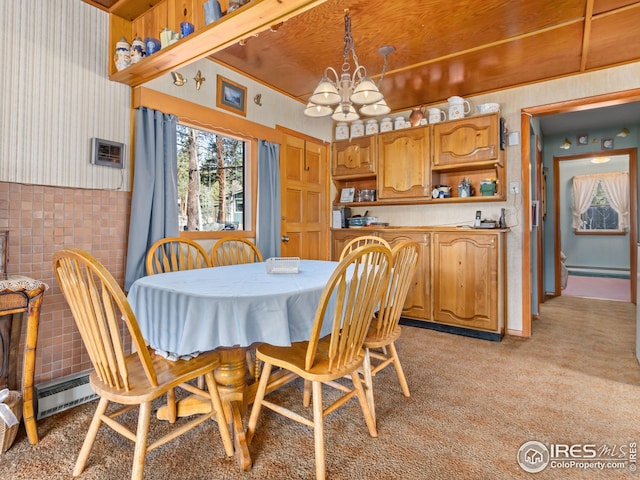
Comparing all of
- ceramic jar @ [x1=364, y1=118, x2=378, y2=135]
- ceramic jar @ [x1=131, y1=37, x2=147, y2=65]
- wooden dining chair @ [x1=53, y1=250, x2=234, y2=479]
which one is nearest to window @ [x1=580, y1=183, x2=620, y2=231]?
ceramic jar @ [x1=364, y1=118, x2=378, y2=135]

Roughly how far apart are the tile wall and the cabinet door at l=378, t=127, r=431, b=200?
104 inches

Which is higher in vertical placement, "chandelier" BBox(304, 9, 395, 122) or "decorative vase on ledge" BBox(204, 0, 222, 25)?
"decorative vase on ledge" BBox(204, 0, 222, 25)

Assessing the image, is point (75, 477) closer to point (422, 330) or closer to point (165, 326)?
point (165, 326)

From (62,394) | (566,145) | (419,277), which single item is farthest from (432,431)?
(566,145)

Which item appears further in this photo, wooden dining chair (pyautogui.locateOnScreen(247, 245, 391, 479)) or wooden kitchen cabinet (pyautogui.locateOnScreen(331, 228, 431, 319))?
wooden kitchen cabinet (pyautogui.locateOnScreen(331, 228, 431, 319))

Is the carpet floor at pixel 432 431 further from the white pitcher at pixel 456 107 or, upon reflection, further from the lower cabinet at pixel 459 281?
the white pitcher at pixel 456 107

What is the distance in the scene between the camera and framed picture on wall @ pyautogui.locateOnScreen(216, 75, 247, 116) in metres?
2.97

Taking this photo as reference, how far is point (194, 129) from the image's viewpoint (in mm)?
2922

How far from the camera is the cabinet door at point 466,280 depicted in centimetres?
318

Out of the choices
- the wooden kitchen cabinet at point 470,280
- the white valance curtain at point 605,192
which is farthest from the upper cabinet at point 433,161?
the white valance curtain at point 605,192

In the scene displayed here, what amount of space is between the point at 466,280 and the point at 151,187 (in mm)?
2852

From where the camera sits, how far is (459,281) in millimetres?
3346

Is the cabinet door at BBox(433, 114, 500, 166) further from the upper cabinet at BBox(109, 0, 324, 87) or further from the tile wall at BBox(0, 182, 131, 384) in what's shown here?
the tile wall at BBox(0, 182, 131, 384)

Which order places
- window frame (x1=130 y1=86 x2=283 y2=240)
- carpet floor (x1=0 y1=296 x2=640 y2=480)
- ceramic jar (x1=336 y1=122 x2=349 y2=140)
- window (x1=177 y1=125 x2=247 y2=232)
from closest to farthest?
1. carpet floor (x1=0 y1=296 x2=640 y2=480)
2. window frame (x1=130 y1=86 x2=283 y2=240)
3. window (x1=177 y1=125 x2=247 y2=232)
4. ceramic jar (x1=336 y1=122 x2=349 y2=140)
